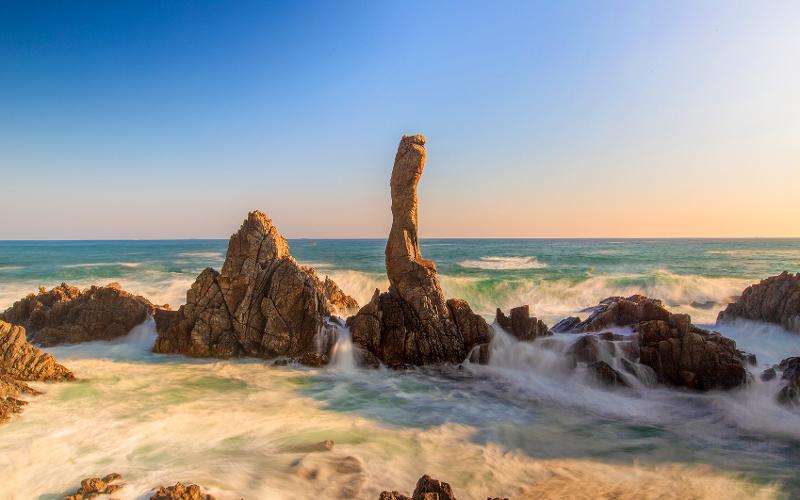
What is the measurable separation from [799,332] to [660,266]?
3858 cm

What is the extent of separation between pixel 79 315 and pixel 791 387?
2164 centimetres

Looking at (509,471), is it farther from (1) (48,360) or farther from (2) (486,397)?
(1) (48,360)

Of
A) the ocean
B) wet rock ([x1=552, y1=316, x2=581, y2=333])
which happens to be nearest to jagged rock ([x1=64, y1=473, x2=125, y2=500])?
the ocean

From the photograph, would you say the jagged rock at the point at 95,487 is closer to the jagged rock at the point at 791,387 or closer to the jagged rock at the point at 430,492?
the jagged rock at the point at 430,492

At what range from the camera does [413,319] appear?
45.5ft

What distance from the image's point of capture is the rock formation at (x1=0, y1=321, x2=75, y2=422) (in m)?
10.2

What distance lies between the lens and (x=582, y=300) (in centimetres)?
3000

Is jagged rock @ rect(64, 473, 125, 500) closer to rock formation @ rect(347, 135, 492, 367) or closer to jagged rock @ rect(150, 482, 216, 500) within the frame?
jagged rock @ rect(150, 482, 216, 500)

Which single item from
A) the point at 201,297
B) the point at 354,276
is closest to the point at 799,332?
the point at 201,297

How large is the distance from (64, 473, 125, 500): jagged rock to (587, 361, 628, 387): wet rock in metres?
11.0

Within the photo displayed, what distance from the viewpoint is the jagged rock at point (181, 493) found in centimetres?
564

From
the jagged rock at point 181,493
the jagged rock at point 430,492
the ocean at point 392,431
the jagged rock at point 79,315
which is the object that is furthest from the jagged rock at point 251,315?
the jagged rock at point 430,492

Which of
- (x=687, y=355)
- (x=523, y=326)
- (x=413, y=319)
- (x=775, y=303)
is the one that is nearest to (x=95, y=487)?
(x=413, y=319)

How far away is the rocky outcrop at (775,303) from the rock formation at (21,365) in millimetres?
22931
